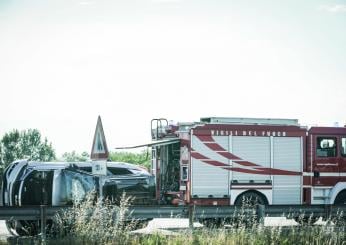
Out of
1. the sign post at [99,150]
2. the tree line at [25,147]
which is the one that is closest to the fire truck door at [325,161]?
the sign post at [99,150]

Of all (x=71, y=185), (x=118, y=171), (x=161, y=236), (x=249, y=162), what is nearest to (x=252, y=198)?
(x=249, y=162)

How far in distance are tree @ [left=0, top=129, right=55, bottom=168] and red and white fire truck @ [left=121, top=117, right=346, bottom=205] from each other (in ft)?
226

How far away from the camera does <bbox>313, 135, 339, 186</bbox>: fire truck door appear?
18.4 metres

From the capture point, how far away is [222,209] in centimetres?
1345

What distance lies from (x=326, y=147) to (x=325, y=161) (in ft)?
1.52

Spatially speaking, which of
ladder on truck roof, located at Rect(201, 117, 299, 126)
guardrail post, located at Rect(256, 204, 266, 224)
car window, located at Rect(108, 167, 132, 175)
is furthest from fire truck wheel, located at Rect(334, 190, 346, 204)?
car window, located at Rect(108, 167, 132, 175)

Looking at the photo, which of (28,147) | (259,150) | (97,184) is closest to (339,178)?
(259,150)

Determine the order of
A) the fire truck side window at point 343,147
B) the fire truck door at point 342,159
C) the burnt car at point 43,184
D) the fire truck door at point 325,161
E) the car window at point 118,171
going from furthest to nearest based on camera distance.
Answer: the fire truck side window at point 343,147, the fire truck door at point 342,159, the fire truck door at point 325,161, the car window at point 118,171, the burnt car at point 43,184

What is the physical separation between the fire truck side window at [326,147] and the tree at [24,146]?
6970cm

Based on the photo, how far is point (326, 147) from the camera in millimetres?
18641

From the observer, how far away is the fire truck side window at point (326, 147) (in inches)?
731

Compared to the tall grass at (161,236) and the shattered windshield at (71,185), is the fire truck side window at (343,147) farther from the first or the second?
the shattered windshield at (71,185)

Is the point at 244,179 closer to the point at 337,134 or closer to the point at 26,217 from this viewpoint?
the point at 337,134

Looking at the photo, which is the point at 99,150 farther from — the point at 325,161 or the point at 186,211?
the point at 325,161
